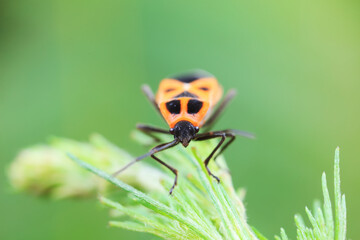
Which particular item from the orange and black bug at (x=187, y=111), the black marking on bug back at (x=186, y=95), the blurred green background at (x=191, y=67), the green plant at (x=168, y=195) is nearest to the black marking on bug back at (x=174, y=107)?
the orange and black bug at (x=187, y=111)

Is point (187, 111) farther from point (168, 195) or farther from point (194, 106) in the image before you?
point (168, 195)

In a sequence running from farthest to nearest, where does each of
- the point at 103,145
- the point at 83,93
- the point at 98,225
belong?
the point at 83,93, the point at 98,225, the point at 103,145

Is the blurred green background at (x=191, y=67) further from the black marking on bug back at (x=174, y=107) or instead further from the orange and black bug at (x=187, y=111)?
the black marking on bug back at (x=174, y=107)

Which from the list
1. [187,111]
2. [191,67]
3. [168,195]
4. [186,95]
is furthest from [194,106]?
[191,67]

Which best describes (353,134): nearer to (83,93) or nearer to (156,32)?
(156,32)

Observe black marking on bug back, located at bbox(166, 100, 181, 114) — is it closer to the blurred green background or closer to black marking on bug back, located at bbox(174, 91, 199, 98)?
black marking on bug back, located at bbox(174, 91, 199, 98)

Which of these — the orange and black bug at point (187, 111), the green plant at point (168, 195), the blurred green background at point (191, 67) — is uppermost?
the blurred green background at point (191, 67)

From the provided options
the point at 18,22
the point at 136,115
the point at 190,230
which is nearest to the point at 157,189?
the point at 190,230
